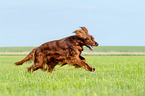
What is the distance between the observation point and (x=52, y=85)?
203 inches

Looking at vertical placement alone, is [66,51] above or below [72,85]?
above

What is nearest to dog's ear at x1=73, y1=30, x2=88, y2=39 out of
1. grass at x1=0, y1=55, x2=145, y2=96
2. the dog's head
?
the dog's head

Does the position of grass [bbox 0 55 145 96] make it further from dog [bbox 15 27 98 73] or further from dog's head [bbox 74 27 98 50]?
dog's head [bbox 74 27 98 50]

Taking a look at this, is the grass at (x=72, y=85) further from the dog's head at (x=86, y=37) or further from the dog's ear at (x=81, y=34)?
the dog's ear at (x=81, y=34)

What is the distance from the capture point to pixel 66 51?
23.0 ft

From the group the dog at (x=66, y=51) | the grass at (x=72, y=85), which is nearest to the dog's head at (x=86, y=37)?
the dog at (x=66, y=51)

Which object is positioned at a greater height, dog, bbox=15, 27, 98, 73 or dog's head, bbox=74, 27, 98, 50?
dog's head, bbox=74, 27, 98, 50

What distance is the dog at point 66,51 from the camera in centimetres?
688

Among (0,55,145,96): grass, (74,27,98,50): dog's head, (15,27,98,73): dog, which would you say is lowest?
(0,55,145,96): grass

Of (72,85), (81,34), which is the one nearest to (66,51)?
(81,34)

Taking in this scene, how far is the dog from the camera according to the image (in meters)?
6.88

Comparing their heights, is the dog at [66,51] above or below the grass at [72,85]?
above

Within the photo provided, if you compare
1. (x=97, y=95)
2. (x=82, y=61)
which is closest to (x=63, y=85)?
(x=97, y=95)

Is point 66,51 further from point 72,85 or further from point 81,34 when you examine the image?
point 72,85
